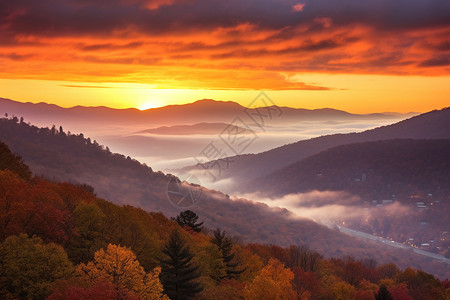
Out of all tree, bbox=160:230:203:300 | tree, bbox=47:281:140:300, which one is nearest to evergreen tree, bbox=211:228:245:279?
tree, bbox=160:230:203:300

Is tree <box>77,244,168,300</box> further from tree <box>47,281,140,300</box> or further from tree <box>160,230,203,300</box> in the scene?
tree <box>160,230,203,300</box>

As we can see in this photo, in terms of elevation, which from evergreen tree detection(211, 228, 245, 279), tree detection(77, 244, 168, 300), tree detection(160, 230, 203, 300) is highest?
tree detection(77, 244, 168, 300)

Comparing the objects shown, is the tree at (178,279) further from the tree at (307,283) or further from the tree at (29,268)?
the tree at (307,283)

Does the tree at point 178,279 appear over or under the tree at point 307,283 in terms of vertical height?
over

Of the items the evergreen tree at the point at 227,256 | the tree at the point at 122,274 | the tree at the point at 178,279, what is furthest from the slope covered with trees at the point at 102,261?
the evergreen tree at the point at 227,256

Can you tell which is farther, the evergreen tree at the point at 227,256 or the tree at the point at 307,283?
the tree at the point at 307,283

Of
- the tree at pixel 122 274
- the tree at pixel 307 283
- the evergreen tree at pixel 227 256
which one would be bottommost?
the tree at pixel 307 283

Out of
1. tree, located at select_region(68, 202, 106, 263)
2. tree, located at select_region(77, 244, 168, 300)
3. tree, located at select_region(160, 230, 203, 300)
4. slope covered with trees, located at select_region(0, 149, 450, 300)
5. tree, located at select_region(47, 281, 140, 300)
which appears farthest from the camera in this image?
tree, located at select_region(68, 202, 106, 263)

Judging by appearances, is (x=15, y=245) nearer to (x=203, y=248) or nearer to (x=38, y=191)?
(x=38, y=191)
